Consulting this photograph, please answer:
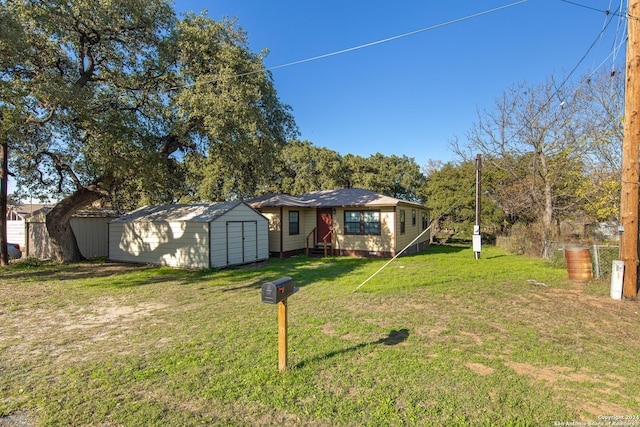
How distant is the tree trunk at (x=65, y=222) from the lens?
13.1m

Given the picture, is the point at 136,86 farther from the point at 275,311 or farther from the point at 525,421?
the point at 525,421

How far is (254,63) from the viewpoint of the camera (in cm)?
1137

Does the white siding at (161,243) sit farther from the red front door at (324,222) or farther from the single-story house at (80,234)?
the red front door at (324,222)

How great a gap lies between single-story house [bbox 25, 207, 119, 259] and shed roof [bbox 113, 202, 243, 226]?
2.69 meters

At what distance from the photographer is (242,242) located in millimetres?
12336

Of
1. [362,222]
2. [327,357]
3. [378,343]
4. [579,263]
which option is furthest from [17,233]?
[579,263]

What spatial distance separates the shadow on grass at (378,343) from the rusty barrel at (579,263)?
248 inches

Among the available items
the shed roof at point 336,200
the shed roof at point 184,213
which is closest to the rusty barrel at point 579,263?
the shed roof at point 336,200

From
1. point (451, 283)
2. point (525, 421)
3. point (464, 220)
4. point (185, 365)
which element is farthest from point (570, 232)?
point (185, 365)

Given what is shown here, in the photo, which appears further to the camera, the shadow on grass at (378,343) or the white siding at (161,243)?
the white siding at (161,243)

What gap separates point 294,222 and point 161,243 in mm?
5630

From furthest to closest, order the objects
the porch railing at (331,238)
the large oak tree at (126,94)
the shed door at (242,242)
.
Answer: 1. the porch railing at (331,238)
2. the shed door at (242,242)
3. the large oak tree at (126,94)

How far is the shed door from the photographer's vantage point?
38.8 ft

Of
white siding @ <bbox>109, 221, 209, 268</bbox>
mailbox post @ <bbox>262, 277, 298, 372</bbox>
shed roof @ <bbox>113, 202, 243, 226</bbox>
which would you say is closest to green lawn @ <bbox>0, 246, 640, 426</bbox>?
mailbox post @ <bbox>262, 277, 298, 372</bbox>
